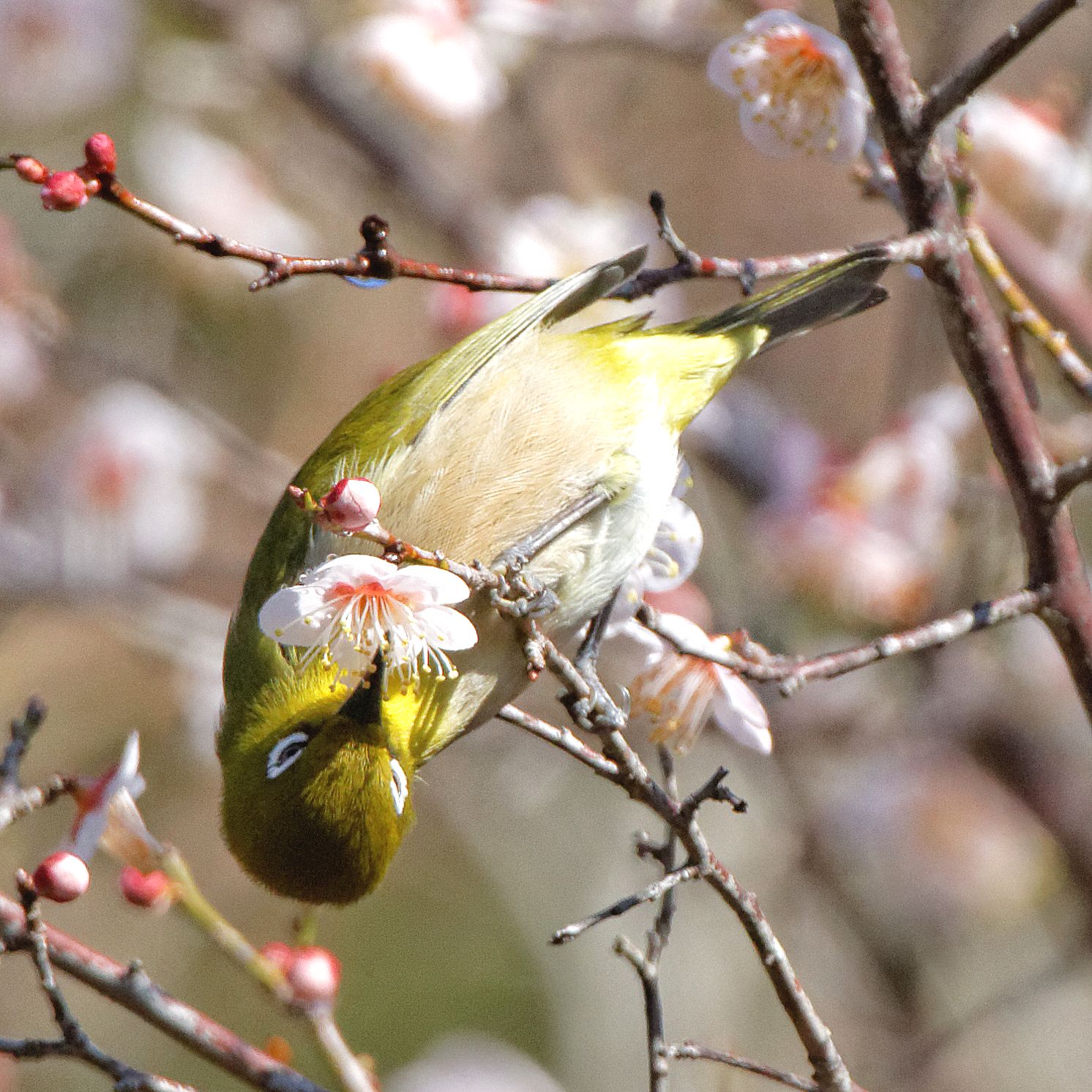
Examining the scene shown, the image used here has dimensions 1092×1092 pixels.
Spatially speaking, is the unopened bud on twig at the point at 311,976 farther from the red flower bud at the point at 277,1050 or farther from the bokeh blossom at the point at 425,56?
the bokeh blossom at the point at 425,56

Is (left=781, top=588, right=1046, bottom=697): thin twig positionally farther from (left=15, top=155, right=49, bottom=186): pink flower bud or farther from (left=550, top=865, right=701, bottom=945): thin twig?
(left=15, top=155, right=49, bottom=186): pink flower bud

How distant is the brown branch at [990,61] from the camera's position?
6.35ft

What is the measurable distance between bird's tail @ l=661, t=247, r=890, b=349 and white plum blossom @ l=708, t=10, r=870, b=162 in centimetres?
43

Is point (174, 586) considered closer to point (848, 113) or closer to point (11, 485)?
point (11, 485)

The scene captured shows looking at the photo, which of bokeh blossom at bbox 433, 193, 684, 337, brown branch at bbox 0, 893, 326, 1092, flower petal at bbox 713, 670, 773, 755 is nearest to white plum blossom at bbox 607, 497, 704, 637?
flower petal at bbox 713, 670, 773, 755

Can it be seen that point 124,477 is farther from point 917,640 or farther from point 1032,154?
point 917,640

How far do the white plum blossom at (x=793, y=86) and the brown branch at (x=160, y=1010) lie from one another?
189 cm

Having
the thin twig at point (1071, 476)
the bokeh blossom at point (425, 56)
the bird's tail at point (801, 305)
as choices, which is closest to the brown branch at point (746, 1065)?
the thin twig at point (1071, 476)

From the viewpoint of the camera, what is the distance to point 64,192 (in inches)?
68.7

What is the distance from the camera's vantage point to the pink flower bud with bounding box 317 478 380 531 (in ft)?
5.66

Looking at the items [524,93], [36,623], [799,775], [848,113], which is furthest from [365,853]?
[36,623]

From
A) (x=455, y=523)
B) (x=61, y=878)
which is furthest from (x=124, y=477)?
(x=61, y=878)

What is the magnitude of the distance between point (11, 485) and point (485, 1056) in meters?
2.62

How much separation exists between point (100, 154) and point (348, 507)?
1.84ft
